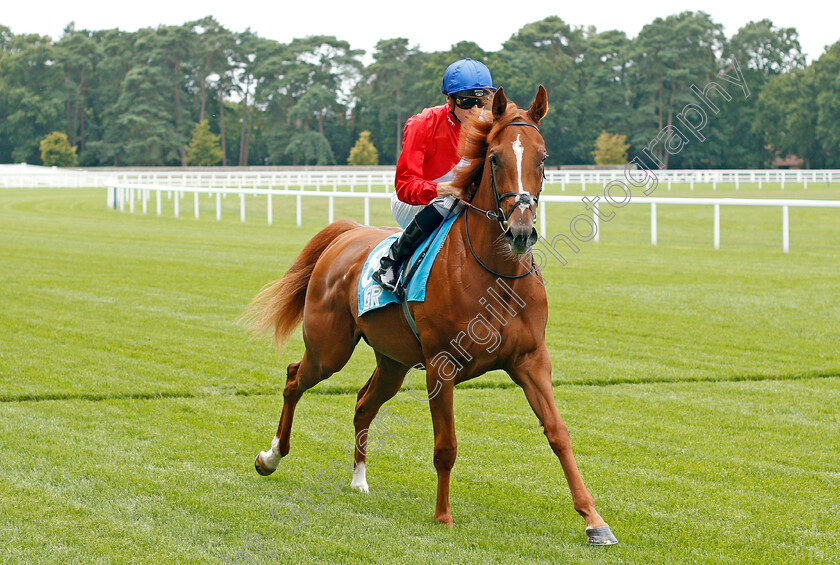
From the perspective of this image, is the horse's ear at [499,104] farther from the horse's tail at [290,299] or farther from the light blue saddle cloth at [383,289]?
the horse's tail at [290,299]

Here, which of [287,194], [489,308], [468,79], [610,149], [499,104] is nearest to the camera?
[499,104]

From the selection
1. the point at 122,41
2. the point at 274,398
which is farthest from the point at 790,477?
the point at 122,41

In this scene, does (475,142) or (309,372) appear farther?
(309,372)

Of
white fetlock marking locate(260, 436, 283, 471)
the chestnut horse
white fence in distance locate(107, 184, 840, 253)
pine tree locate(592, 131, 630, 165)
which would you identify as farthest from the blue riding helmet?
pine tree locate(592, 131, 630, 165)

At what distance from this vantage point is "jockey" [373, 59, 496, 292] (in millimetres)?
4340

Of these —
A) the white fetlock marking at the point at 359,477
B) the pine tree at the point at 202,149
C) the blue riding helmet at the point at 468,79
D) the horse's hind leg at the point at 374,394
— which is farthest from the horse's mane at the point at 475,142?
the pine tree at the point at 202,149

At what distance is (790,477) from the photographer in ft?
15.2

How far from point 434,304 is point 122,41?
298 feet

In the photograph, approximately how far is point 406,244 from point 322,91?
7901 cm

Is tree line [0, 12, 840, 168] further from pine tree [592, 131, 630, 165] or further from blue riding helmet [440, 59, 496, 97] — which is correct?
blue riding helmet [440, 59, 496, 97]

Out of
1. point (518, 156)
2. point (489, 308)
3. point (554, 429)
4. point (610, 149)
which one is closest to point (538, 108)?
point (518, 156)

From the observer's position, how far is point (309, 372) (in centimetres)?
500

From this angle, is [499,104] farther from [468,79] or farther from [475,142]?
[468,79]

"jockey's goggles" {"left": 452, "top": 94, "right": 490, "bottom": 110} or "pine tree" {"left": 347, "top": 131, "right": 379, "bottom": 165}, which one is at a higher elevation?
"pine tree" {"left": 347, "top": 131, "right": 379, "bottom": 165}
